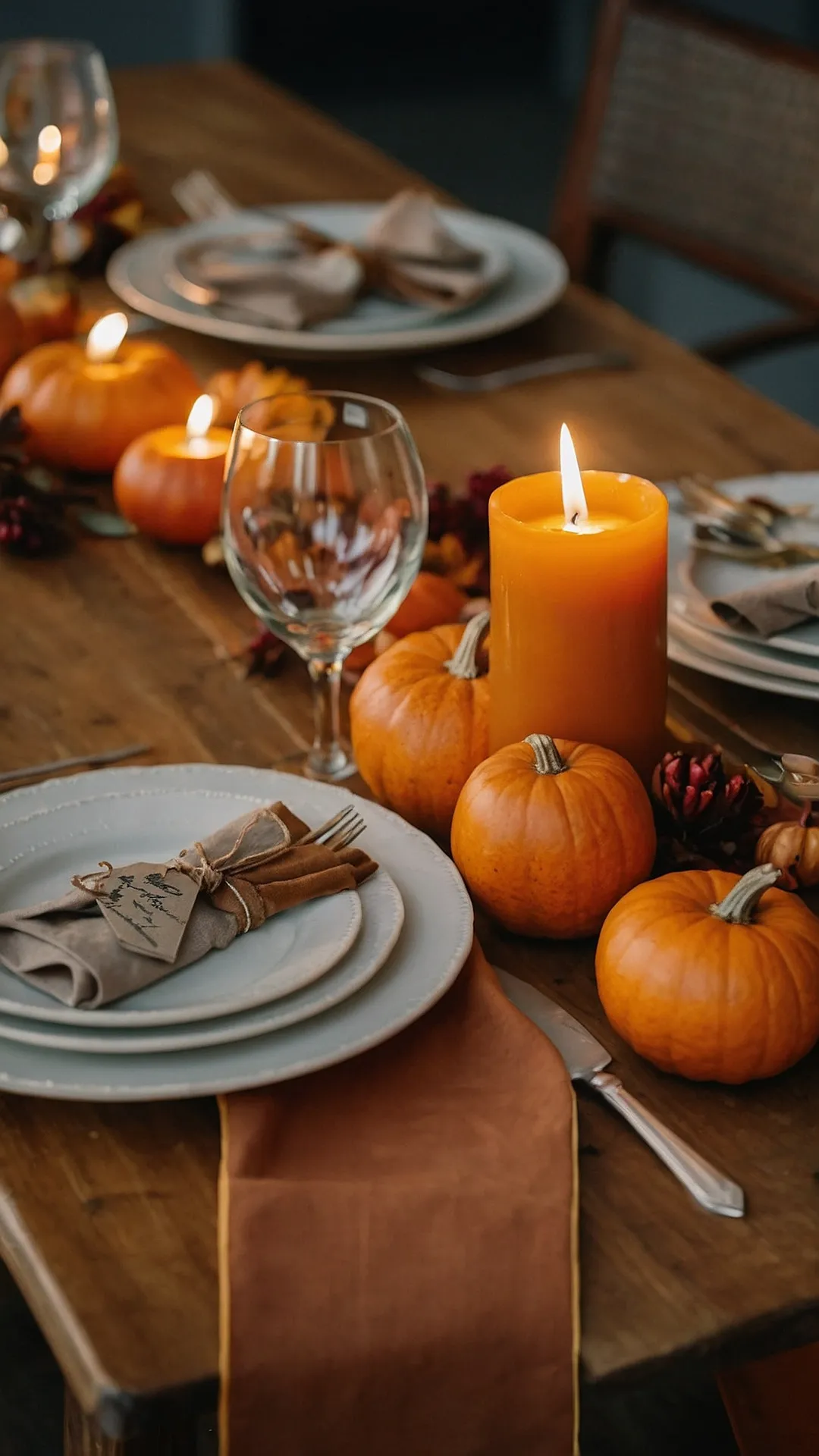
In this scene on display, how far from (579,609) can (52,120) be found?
1.05m

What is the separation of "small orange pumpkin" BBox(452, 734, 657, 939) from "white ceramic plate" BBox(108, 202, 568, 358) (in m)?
0.77

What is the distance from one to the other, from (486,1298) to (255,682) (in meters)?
0.51

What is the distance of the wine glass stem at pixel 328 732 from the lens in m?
0.89

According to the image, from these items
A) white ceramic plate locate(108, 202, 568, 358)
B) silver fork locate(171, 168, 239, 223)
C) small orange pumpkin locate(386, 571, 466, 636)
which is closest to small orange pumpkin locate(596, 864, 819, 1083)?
small orange pumpkin locate(386, 571, 466, 636)

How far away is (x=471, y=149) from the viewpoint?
579cm

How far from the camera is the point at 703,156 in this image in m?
1.93

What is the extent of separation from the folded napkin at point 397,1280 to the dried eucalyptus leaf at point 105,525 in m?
0.65

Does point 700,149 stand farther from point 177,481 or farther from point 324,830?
point 324,830

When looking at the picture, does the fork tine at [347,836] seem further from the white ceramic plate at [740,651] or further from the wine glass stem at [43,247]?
the wine glass stem at [43,247]

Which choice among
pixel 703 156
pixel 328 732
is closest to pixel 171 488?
pixel 328 732

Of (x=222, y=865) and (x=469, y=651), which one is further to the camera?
(x=469, y=651)

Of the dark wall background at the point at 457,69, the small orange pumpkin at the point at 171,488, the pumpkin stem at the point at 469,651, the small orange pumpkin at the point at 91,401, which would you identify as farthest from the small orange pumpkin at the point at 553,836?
the dark wall background at the point at 457,69

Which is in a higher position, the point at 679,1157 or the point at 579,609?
the point at 579,609

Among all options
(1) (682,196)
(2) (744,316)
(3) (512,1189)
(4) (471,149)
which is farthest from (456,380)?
(4) (471,149)
